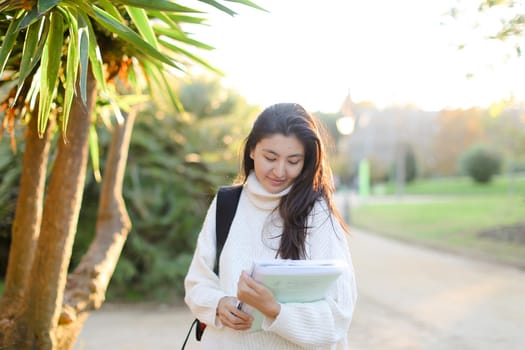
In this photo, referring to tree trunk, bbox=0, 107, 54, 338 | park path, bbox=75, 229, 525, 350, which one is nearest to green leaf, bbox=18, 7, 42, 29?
tree trunk, bbox=0, 107, 54, 338

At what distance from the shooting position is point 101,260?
4.20 meters

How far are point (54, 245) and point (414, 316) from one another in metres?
4.94

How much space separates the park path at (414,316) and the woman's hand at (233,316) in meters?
3.93

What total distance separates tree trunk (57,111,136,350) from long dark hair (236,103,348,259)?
1.85m

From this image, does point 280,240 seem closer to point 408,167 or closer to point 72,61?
point 72,61

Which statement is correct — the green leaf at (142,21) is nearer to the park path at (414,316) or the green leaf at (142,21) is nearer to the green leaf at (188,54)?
the green leaf at (188,54)

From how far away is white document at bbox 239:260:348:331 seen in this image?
193cm

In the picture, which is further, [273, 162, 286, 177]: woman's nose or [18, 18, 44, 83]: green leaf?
[18, 18, 44, 83]: green leaf

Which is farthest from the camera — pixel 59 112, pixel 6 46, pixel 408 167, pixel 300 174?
pixel 408 167

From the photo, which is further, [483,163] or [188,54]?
[483,163]

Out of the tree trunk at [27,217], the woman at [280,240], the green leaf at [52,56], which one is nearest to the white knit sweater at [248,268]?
the woman at [280,240]

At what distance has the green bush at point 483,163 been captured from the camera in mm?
38656

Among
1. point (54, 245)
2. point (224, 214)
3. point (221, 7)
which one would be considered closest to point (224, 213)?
point (224, 214)

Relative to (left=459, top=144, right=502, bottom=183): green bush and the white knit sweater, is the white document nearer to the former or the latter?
the white knit sweater
